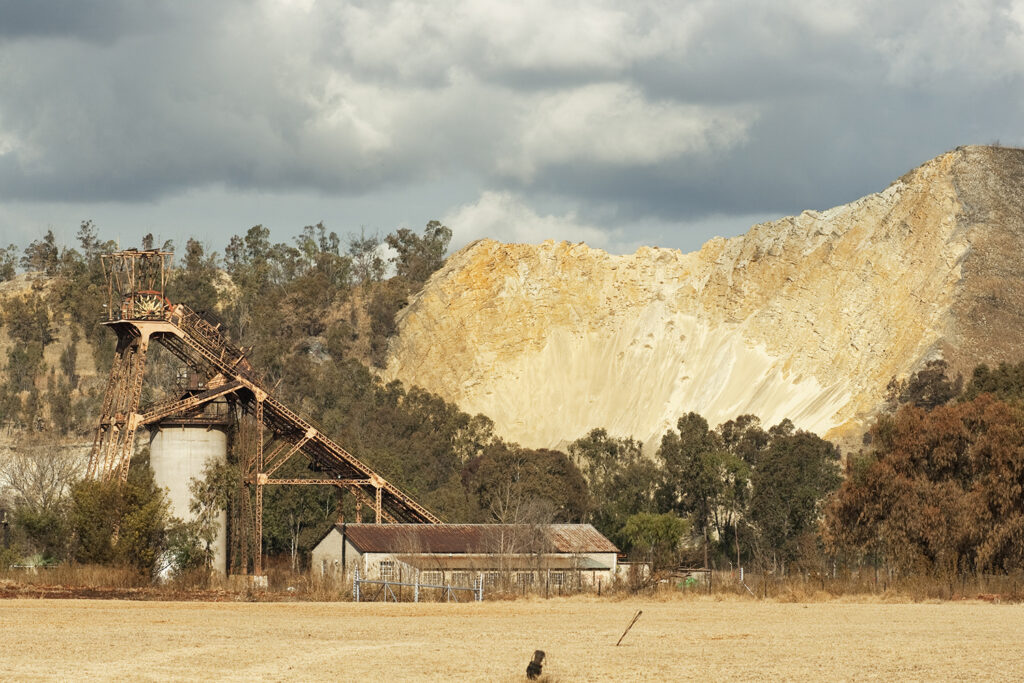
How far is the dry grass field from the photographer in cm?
2427

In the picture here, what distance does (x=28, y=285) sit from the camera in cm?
15162

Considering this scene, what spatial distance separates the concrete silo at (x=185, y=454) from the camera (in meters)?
61.0

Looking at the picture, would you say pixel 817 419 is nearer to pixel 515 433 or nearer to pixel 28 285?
pixel 515 433

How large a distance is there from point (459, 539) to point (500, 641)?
3041 centimetres

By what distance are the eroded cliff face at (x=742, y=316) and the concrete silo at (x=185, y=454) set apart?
144ft

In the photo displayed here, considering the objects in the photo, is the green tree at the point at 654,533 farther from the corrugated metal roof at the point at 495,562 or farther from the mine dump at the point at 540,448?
the corrugated metal roof at the point at 495,562

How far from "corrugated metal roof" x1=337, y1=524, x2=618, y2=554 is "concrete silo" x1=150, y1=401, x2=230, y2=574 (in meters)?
6.00

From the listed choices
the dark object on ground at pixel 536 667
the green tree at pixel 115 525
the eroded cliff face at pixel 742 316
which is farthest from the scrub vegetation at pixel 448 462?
the dark object on ground at pixel 536 667

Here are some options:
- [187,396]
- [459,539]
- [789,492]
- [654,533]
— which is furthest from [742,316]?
[187,396]

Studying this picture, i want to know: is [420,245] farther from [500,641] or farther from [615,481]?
[500,641]

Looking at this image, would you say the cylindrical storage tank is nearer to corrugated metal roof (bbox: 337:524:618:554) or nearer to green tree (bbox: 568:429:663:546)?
corrugated metal roof (bbox: 337:524:618:554)

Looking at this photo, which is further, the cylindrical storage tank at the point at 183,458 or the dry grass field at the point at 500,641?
the cylindrical storage tank at the point at 183,458

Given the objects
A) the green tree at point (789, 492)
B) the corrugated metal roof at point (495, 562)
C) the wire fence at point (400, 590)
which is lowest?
the wire fence at point (400, 590)

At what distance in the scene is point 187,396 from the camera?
2427 inches
